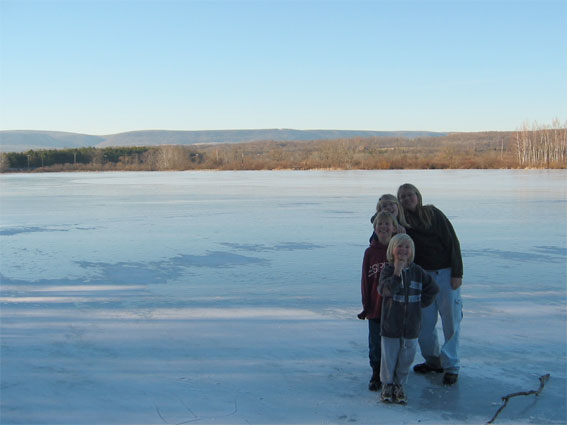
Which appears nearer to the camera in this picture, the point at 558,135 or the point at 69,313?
the point at 69,313

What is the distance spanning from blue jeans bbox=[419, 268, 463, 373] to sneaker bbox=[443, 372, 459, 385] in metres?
0.07

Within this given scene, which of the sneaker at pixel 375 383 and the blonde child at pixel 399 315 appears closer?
the blonde child at pixel 399 315

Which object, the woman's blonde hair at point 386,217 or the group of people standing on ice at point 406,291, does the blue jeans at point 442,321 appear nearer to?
the group of people standing on ice at point 406,291

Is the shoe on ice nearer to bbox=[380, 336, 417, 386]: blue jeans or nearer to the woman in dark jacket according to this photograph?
bbox=[380, 336, 417, 386]: blue jeans

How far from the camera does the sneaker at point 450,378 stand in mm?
3332

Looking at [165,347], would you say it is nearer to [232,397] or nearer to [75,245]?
[232,397]

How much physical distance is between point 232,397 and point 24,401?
1.17 meters

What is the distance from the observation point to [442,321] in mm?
3520

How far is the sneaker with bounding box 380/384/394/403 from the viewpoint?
122 inches

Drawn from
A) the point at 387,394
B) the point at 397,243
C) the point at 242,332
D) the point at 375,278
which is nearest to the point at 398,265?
the point at 397,243

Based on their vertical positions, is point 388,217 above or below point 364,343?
above

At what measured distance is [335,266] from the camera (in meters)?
6.88

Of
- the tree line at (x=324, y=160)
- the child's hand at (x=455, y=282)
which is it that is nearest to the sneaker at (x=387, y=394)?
the child's hand at (x=455, y=282)

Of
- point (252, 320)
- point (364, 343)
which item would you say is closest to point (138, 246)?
point (252, 320)
